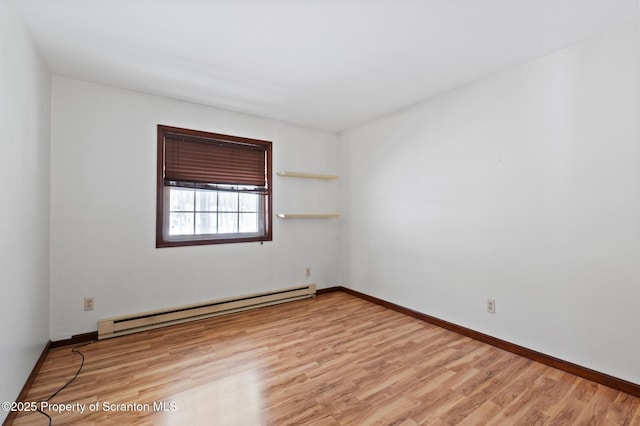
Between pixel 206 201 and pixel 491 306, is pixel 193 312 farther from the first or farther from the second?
pixel 491 306

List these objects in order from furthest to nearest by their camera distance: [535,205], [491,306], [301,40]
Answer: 1. [491,306]
2. [535,205]
3. [301,40]

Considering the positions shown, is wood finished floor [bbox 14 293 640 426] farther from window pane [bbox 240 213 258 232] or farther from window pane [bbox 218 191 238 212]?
window pane [bbox 218 191 238 212]

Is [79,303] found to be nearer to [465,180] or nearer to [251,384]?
[251,384]

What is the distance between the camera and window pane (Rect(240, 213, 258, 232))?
12.6 feet

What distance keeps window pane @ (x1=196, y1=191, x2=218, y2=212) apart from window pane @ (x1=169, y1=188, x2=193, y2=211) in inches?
3.6

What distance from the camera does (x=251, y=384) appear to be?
2076mm

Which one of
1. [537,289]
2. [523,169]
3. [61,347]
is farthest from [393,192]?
[61,347]

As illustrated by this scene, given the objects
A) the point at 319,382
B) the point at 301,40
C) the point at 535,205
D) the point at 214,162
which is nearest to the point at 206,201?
the point at 214,162

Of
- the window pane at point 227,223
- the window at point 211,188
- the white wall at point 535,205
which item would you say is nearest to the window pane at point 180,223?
the window at point 211,188

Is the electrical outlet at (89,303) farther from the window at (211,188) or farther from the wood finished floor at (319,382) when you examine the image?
the window at (211,188)

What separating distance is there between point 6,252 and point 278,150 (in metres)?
2.93

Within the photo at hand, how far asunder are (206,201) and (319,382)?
2.49m

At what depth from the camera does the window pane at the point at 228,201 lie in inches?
145

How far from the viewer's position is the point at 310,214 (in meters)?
4.09
